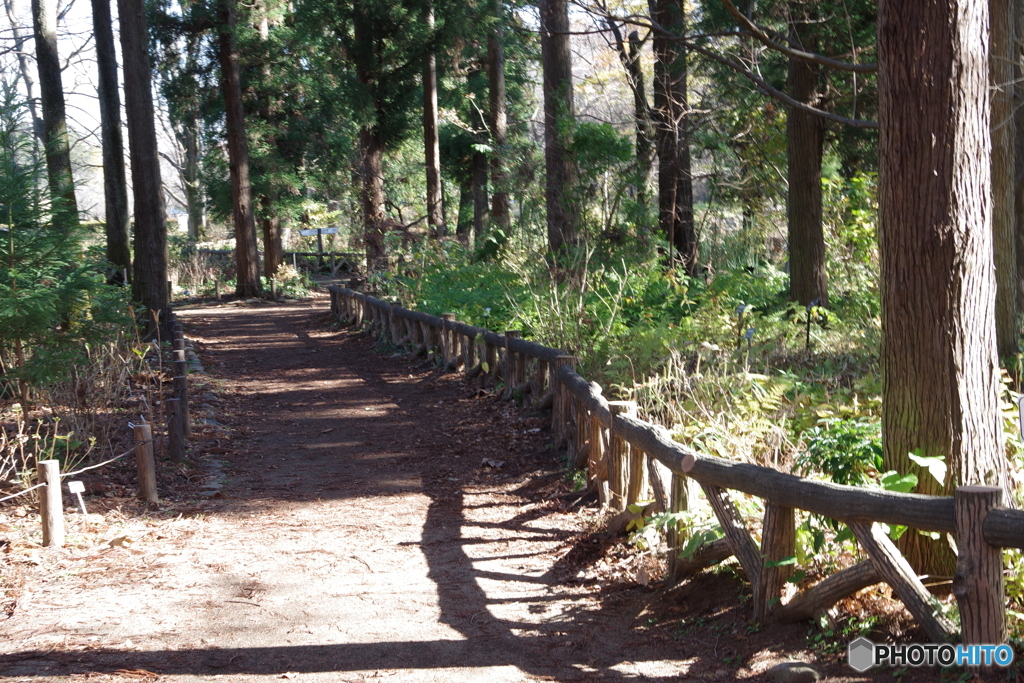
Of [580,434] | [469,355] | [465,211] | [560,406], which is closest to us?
[580,434]

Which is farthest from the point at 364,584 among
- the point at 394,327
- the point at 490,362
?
the point at 394,327

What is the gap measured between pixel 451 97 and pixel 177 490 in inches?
929

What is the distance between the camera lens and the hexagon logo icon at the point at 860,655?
3764mm

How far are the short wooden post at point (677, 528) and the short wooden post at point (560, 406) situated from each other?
308 cm

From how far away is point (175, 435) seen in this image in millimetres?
8375

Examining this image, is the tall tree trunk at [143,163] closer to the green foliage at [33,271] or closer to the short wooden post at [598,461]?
the green foliage at [33,271]

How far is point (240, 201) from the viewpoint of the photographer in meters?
28.2

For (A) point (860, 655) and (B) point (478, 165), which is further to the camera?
(B) point (478, 165)

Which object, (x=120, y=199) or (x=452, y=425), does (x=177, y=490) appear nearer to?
(x=452, y=425)

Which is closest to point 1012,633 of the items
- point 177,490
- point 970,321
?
point 970,321

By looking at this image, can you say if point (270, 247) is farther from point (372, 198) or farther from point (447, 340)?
point (447, 340)

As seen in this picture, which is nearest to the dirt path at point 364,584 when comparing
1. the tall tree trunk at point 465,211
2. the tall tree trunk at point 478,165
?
the tall tree trunk at point 478,165

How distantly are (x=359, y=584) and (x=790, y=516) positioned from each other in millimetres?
2749

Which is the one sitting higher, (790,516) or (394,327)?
(394,327)
